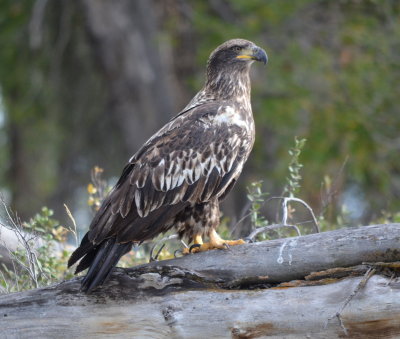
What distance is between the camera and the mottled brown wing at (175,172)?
5.09 m

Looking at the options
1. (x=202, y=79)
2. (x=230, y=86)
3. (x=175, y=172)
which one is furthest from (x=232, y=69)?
(x=202, y=79)

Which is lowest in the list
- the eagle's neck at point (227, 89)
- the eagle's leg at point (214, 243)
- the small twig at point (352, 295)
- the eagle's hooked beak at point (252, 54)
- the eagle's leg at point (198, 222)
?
the small twig at point (352, 295)

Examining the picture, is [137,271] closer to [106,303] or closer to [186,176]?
[106,303]

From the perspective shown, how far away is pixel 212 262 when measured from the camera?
16.2ft

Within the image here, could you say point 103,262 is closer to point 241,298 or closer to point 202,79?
point 241,298

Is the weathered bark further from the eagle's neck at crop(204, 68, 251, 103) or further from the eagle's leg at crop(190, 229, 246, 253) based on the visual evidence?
the eagle's neck at crop(204, 68, 251, 103)

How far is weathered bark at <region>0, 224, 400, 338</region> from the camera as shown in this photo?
439cm

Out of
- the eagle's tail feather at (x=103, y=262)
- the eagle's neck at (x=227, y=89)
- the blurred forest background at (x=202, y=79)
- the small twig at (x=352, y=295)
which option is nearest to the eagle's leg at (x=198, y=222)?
the eagle's tail feather at (x=103, y=262)

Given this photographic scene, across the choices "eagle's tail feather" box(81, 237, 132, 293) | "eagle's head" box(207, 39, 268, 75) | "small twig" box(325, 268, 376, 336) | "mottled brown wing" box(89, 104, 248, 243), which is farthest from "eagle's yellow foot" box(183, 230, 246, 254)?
"eagle's head" box(207, 39, 268, 75)

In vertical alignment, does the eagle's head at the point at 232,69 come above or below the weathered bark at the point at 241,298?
above

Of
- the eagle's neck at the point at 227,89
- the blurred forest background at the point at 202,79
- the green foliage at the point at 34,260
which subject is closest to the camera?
the green foliage at the point at 34,260

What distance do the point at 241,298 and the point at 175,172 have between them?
106cm

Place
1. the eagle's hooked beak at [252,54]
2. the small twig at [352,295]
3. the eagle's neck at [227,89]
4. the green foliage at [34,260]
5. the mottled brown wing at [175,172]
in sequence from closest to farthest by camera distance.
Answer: the small twig at [352,295] < the mottled brown wing at [175,172] < the green foliage at [34,260] < the eagle's neck at [227,89] < the eagle's hooked beak at [252,54]

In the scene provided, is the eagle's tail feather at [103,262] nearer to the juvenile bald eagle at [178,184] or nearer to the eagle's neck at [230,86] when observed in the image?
the juvenile bald eagle at [178,184]
